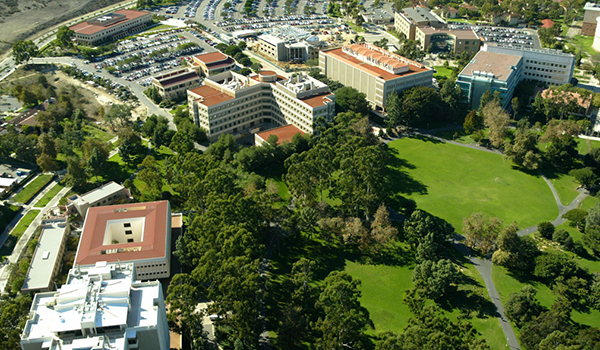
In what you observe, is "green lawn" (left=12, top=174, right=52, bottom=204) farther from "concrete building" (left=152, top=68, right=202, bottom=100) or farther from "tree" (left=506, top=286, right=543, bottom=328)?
"tree" (left=506, top=286, right=543, bottom=328)

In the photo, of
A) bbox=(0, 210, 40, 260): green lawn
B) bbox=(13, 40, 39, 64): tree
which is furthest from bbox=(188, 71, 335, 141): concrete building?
bbox=(13, 40, 39, 64): tree

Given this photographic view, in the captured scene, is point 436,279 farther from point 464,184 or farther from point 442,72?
point 442,72

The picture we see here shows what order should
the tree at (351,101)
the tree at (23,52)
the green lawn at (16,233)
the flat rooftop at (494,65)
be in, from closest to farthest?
the green lawn at (16,233) → the tree at (351,101) → the flat rooftop at (494,65) → the tree at (23,52)

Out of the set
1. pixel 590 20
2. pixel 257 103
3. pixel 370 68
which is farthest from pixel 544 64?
pixel 257 103

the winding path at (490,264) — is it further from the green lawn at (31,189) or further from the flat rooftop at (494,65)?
the green lawn at (31,189)

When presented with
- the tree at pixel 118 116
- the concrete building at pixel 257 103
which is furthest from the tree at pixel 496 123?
the tree at pixel 118 116

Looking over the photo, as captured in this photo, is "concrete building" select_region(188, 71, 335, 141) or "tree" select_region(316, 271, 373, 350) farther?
"concrete building" select_region(188, 71, 335, 141)

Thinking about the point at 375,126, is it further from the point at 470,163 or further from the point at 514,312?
the point at 514,312
